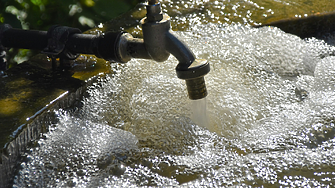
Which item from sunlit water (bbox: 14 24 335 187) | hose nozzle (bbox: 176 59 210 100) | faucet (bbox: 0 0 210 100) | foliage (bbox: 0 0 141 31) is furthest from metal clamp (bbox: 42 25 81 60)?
foliage (bbox: 0 0 141 31)

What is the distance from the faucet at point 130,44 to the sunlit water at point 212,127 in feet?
0.81

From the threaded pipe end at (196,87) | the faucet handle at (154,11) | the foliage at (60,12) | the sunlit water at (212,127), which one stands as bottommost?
the sunlit water at (212,127)

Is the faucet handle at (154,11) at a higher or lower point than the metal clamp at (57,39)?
higher

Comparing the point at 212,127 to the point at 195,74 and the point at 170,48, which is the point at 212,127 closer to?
the point at 195,74

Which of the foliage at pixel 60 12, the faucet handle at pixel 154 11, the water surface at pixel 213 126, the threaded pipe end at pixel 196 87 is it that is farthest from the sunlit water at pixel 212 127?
the foliage at pixel 60 12

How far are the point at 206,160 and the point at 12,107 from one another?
96cm

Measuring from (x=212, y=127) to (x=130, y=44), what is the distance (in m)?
0.60

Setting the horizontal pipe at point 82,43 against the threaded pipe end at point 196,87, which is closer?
the threaded pipe end at point 196,87

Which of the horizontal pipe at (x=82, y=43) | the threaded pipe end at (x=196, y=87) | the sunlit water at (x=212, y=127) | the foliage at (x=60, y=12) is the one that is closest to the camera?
the sunlit water at (x=212, y=127)

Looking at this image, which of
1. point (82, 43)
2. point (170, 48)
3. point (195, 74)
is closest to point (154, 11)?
point (170, 48)

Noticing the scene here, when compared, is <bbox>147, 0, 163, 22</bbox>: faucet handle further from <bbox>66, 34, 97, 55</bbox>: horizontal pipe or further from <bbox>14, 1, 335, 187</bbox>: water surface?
<bbox>14, 1, 335, 187</bbox>: water surface

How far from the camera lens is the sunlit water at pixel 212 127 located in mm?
1357

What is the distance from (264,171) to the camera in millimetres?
1349

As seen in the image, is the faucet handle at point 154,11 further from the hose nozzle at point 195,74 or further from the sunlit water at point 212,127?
the sunlit water at point 212,127
